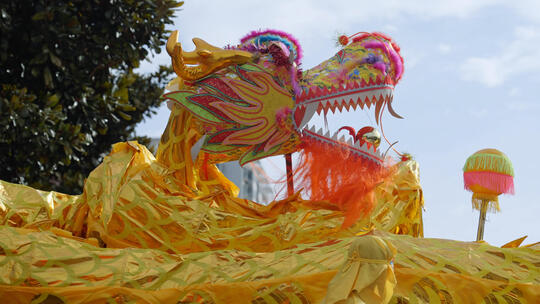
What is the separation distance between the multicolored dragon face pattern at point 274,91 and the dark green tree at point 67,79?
2832 millimetres

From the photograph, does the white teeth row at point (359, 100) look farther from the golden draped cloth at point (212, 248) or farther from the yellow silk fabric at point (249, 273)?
the yellow silk fabric at point (249, 273)

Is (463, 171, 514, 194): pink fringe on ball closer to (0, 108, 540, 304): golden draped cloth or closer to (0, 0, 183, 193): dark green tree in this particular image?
(0, 108, 540, 304): golden draped cloth

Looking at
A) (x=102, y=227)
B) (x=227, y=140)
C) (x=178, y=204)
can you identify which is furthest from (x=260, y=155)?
(x=102, y=227)

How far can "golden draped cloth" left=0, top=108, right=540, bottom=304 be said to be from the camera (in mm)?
1956

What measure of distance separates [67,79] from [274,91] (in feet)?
12.0

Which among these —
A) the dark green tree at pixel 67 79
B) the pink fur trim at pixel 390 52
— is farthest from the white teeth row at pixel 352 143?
the dark green tree at pixel 67 79

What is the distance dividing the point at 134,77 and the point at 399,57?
4461 millimetres

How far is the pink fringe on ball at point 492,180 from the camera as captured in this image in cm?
290

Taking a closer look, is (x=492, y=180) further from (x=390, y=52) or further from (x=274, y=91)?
(x=274, y=91)

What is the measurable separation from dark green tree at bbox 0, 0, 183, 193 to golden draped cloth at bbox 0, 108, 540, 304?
100 inches

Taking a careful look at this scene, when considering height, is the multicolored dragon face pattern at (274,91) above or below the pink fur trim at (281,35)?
below

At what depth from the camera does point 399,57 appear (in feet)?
9.12

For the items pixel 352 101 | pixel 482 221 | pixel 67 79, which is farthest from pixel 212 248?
pixel 67 79

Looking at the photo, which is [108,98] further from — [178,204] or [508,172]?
[508,172]
